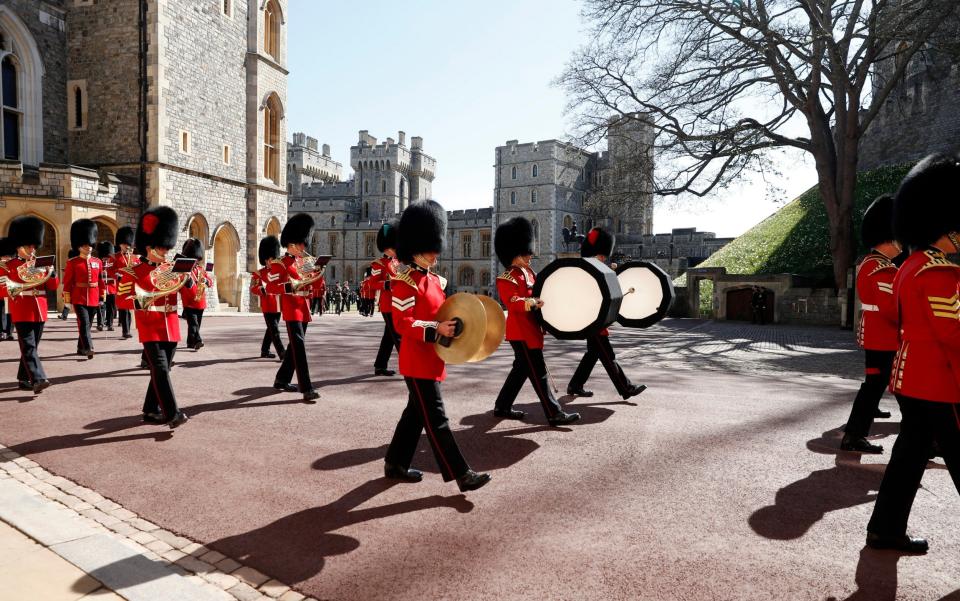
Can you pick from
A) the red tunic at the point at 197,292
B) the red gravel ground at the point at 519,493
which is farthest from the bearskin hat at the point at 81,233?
the red gravel ground at the point at 519,493

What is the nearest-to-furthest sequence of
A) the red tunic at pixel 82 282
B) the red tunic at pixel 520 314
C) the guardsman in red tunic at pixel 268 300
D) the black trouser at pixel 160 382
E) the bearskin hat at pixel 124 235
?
1. the black trouser at pixel 160 382
2. the red tunic at pixel 520 314
3. the guardsman in red tunic at pixel 268 300
4. the red tunic at pixel 82 282
5. the bearskin hat at pixel 124 235

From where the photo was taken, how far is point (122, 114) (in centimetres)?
1930

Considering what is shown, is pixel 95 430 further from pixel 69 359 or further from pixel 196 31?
pixel 196 31

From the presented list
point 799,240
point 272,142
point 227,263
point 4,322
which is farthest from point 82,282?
point 799,240

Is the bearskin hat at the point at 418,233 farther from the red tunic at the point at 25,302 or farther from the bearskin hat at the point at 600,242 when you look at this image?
the red tunic at the point at 25,302

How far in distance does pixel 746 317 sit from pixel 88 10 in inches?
990

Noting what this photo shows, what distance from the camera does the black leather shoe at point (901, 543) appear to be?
3137mm

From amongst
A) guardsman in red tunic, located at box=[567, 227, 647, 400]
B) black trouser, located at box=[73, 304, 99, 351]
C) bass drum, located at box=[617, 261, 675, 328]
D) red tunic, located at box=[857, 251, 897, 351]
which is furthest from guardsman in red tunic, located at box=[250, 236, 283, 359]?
red tunic, located at box=[857, 251, 897, 351]

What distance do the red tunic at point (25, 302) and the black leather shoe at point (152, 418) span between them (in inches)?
94.1

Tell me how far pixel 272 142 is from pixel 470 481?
77.8ft

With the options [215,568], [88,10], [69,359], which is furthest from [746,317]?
[88,10]

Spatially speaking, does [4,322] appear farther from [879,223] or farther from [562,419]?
[879,223]

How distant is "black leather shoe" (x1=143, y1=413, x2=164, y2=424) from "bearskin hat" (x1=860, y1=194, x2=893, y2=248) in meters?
6.58

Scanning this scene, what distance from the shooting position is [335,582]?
2.78m
